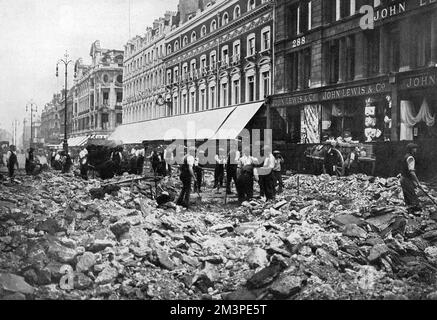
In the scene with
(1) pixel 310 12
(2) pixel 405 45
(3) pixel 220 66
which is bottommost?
(2) pixel 405 45

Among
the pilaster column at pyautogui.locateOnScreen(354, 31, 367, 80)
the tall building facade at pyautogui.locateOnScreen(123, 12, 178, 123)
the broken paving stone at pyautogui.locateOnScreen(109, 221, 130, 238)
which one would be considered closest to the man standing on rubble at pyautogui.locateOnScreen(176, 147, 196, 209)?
the tall building facade at pyautogui.locateOnScreen(123, 12, 178, 123)

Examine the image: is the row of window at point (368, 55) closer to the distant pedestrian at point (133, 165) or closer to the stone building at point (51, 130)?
the distant pedestrian at point (133, 165)

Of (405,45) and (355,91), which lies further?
(355,91)

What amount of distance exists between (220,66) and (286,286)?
23079 millimetres

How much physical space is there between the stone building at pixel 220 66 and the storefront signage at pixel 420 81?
8363mm

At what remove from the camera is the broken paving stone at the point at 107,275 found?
5855mm

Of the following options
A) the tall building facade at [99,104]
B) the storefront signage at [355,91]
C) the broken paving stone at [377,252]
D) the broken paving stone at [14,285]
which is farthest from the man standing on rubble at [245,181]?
the broken paving stone at [14,285]

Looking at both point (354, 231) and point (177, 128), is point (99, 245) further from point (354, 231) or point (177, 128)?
point (177, 128)

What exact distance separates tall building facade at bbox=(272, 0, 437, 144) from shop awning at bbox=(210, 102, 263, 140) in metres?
1.45

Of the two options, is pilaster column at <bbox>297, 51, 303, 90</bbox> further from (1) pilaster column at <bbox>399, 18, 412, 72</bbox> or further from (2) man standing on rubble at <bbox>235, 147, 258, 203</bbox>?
(2) man standing on rubble at <bbox>235, 147, 258, 203</bbox>

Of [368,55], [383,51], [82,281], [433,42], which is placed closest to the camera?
[82,281]

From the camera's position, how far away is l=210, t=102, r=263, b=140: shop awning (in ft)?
68.9

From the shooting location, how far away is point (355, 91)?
17.5 meters

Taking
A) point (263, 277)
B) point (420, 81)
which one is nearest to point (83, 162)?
point (263, 277)
